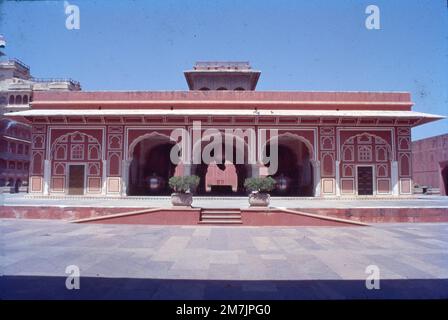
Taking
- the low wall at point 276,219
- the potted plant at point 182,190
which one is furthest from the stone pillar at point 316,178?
the potted plant at point 182,190

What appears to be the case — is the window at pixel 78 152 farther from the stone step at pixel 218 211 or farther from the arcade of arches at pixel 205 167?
the stone step at pixel 218 211

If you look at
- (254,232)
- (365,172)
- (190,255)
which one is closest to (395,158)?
(365,172)

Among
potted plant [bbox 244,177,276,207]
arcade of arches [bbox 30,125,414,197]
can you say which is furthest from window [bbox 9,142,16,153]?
potted plant [bbox 244,177,276,207]

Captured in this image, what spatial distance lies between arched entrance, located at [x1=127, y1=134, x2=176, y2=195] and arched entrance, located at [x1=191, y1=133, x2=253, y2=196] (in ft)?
6.23

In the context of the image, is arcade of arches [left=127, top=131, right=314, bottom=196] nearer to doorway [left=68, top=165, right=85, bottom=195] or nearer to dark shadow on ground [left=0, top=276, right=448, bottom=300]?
doorway [left=68, top=165, right=85, bottom=195]

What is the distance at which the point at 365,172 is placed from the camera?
1661cm

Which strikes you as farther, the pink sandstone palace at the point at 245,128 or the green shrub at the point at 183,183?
the pink sandstone palace at the point at 245,128

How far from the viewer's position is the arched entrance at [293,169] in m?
18.0

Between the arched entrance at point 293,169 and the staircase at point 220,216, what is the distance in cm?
791

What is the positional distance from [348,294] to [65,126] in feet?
52.6

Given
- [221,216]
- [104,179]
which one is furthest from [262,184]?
[104,179]

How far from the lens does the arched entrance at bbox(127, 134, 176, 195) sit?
60.1 feet

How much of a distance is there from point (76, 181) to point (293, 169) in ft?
38.7

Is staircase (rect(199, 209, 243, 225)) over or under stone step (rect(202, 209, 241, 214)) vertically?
under
